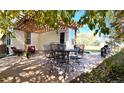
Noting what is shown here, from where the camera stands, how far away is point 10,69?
3723 millimetres

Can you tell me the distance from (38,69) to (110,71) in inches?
36.8

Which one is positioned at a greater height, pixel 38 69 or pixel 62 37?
pixel 62 37

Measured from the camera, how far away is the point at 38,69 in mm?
3764

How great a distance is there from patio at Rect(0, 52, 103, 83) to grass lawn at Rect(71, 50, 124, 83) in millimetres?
82

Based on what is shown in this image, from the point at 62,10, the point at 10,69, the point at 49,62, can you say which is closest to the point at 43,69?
the point at 49,62

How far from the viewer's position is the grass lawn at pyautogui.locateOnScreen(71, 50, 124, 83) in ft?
12.1

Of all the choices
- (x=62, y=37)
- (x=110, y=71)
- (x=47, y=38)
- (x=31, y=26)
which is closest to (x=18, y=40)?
(x=31, y=26)

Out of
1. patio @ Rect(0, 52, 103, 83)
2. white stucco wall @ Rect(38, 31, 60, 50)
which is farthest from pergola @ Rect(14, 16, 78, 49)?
patio @ Rect(0, 52, 103, 83)

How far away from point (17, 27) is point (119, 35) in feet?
4.28

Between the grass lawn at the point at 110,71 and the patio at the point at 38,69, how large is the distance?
0.27 ft

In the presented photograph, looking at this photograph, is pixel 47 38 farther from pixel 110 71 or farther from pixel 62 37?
pixel 110 71

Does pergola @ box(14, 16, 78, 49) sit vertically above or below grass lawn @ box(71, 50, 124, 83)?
above

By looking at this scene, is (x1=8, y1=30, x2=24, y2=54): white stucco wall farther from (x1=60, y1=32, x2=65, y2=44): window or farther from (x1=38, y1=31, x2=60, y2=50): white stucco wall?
(x1=60, y1=32, x2=65, y2=44): window
